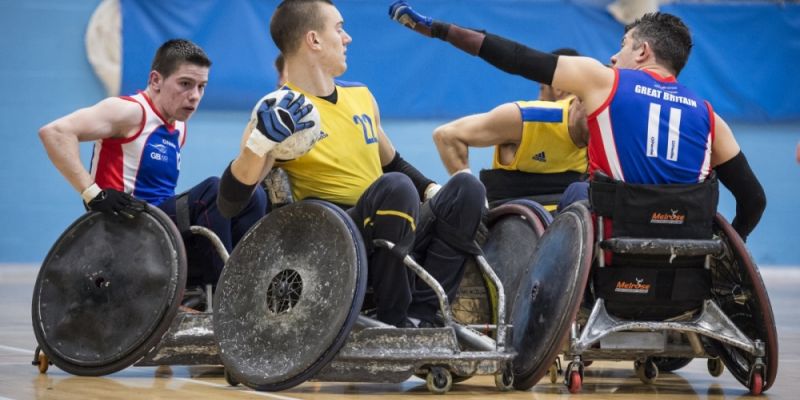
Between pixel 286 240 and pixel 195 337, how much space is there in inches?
27.8

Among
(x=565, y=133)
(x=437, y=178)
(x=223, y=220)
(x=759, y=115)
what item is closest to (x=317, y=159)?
(x=223, y=220)

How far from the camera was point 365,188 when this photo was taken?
472cm

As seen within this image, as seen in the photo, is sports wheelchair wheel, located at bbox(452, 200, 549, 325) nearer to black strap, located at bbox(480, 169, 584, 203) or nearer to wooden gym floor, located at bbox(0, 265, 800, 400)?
wooden gym floor, located at bbox(0, 265, 800, 400)

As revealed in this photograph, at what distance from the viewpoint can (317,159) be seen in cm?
457

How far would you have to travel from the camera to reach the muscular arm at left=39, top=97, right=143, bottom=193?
5055 mm

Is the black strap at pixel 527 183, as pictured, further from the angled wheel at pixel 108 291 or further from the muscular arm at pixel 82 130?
the angled wheel at pixel 108 291

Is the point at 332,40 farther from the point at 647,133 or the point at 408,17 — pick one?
the point at 647,133

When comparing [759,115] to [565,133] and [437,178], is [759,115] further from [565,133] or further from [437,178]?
[565,133]

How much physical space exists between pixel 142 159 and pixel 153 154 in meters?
0.05

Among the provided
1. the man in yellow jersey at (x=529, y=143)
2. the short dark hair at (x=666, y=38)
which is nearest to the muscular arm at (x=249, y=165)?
the short dark hair at (x=666, y=38)

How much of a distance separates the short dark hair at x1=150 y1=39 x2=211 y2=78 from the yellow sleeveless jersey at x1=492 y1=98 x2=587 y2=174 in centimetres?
156

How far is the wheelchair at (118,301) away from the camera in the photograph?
4578mm

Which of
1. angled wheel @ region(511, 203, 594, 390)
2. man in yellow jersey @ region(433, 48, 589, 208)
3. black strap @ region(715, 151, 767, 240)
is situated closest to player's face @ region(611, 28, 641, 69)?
black strap @ region(715, 151, 767, 240)

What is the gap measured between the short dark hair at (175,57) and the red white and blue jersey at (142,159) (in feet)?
0.57
